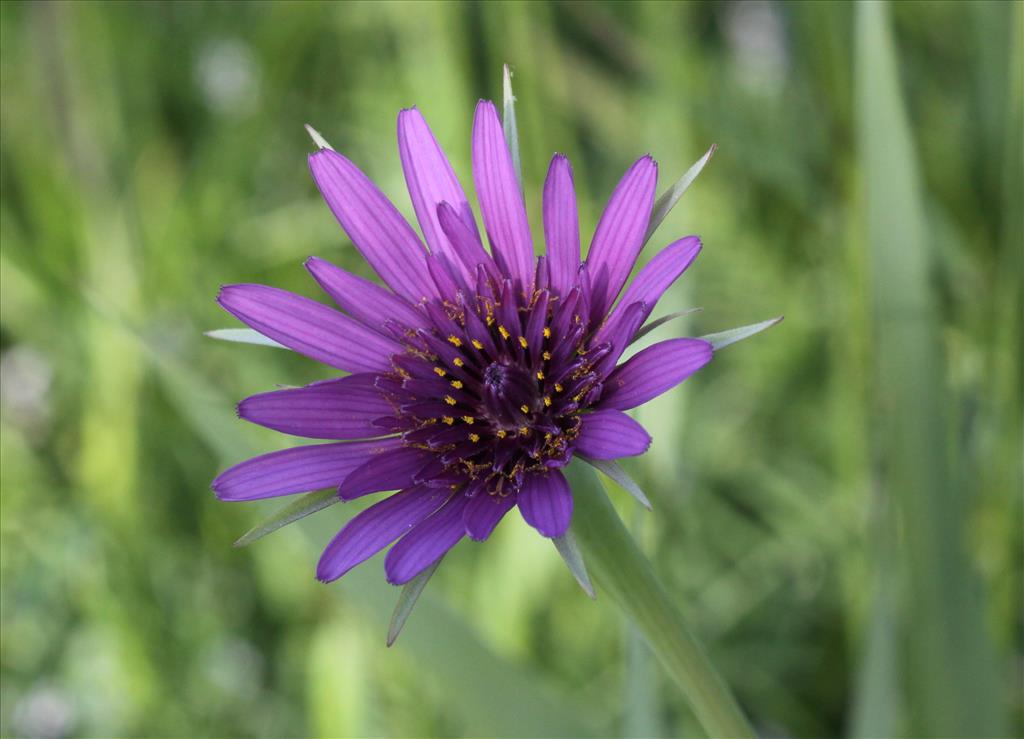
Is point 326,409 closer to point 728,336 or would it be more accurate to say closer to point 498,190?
point 498,190

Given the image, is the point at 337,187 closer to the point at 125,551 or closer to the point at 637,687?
the point at 637,687

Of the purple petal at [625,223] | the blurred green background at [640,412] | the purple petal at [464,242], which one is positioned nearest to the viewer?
the purple petal at [625,223]

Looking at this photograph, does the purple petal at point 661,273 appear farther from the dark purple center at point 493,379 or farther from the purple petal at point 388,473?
the purple petal at point 388,473

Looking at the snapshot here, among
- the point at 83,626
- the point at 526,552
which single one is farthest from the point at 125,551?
the point at 526,552

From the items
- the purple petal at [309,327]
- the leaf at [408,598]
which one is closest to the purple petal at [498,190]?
the purple petal at [309,327]

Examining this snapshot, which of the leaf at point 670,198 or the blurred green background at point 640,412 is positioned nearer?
the leaf at point 670,198

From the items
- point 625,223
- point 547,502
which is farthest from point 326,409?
point 625,223
